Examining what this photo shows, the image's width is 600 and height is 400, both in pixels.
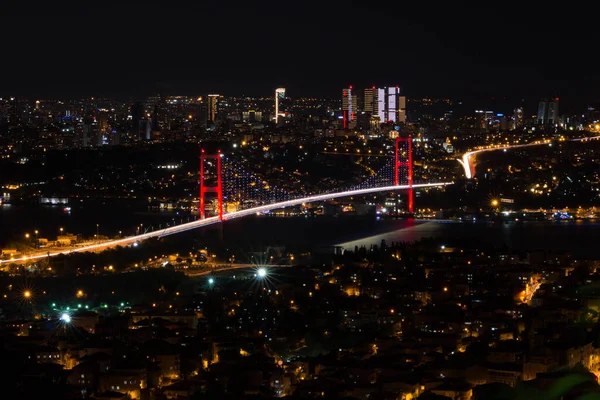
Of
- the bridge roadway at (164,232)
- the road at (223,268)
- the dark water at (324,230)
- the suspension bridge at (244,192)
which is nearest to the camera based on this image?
the road at (223,268)

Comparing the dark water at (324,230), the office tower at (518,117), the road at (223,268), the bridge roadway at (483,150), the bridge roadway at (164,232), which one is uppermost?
the office tower at (518,117)

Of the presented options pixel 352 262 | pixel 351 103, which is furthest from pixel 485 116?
pixel 352 262

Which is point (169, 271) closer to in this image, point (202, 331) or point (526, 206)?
point (202, 331)

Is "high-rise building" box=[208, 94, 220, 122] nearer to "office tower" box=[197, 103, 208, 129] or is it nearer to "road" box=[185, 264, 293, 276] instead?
"office tower" box=[197, 103, 208, 129]

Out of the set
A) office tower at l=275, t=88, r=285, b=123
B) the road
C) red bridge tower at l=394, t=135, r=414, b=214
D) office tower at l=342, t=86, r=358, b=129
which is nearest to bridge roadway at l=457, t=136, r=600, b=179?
red bridge tower at l=394, t=135, r=414, b=214

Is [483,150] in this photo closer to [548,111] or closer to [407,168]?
[407,168]

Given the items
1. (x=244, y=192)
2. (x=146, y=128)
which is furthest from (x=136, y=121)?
(x=244, y=192)

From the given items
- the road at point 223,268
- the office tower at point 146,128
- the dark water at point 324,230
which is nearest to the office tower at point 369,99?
the office tower at point 146,128

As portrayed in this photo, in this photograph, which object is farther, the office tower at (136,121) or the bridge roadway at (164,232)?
the office tower at (136,121)

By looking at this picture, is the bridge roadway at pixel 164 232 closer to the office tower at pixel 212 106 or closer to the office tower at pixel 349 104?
the office tower at pixel 349 104
